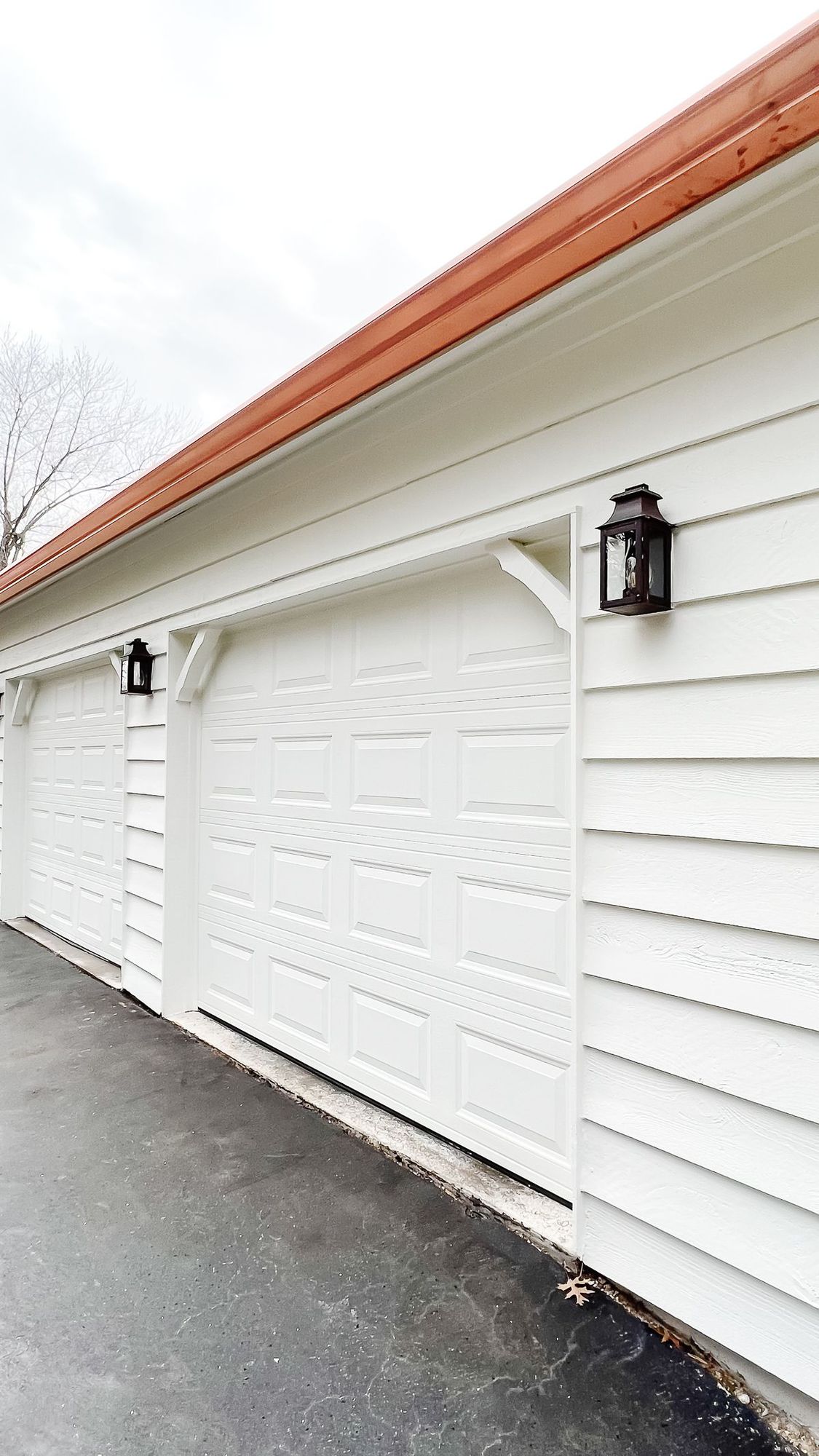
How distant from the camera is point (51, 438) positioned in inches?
452

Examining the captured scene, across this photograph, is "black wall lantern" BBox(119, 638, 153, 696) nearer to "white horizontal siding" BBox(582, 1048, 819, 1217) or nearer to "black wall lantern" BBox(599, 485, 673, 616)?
"black wall lantern" BBox(599, 485, 673, 616)

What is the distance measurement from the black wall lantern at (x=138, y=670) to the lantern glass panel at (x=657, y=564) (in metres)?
2.87

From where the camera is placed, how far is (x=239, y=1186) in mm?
2246

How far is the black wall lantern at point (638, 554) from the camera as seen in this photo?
163cm

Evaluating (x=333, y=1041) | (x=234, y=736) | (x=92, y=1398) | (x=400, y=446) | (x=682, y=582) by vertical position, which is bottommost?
(x=92, y=1398)

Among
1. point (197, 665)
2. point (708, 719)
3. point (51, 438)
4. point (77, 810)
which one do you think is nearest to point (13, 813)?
point (77, 810)

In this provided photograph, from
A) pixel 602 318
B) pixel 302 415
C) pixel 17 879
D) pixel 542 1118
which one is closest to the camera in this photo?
pixel 602 318

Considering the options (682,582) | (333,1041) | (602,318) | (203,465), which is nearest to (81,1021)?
(333,1041)

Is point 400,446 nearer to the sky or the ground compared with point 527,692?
nearer to the sky

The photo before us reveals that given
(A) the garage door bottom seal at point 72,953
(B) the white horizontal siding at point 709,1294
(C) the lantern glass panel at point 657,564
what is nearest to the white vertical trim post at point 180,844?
(A) the garage door bottom seal at point 72,953

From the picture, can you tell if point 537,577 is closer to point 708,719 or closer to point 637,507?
point 637,507

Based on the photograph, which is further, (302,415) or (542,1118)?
(302,415)

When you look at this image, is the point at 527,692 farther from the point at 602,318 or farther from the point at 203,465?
the point at 203,465

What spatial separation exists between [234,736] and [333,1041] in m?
1.42
